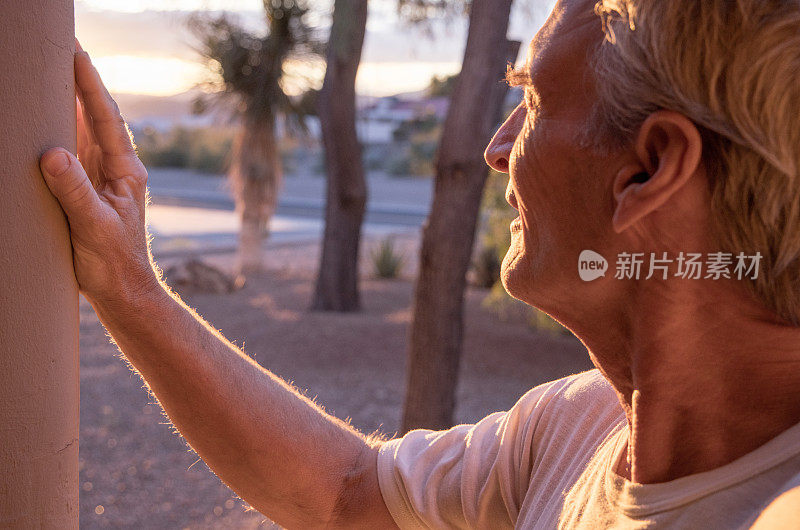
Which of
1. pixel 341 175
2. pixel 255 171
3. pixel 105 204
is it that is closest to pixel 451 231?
pixel 105 204

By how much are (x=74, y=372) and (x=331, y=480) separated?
0.57 meters

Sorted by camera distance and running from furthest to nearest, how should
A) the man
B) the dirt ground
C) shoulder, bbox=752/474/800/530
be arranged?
1. the dirt ground
2. the man
3. shoulder, bbox=752/474/800/530

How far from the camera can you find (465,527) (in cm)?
159

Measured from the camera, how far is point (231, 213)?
2566cm

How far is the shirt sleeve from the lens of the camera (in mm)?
1512

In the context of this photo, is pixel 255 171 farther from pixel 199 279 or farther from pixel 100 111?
pixel 100 111

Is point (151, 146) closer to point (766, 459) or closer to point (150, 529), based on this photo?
point (150, 529)

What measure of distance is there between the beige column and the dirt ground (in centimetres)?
254

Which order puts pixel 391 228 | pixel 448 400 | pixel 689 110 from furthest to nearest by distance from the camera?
pixel 391 228 → pixel 448 400 → pixel 689 110

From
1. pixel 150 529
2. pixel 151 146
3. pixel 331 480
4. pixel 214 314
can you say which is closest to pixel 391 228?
pixel 214 314

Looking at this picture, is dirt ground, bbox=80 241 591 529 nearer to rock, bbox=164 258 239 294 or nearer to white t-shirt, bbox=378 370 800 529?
rock, bbox=164 258 239 294

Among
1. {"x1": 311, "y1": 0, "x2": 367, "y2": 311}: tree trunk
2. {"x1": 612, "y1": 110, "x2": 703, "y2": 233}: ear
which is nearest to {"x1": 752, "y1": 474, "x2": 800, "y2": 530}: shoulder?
{"x1": 612, "y1": 110, "x2": 703, "y2": 233}: ear

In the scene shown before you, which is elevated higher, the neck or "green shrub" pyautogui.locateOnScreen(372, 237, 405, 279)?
the neck

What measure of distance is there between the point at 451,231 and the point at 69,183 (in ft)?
11.4
